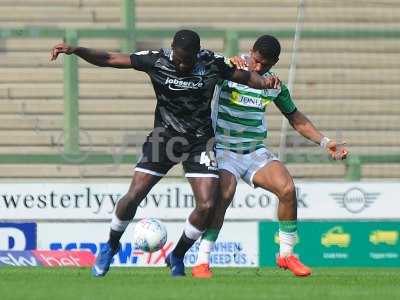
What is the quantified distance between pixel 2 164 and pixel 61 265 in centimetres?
159

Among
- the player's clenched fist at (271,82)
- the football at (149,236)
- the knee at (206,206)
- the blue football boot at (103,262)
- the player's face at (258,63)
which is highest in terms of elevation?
the player's face at (258,63)

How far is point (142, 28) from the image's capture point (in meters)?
15.0

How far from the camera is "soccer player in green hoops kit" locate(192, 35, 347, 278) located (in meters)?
10.4

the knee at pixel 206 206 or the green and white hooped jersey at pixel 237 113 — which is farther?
the green and white hooped jersey at pixel 237 113

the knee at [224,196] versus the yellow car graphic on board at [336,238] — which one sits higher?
the knee at [224,196]

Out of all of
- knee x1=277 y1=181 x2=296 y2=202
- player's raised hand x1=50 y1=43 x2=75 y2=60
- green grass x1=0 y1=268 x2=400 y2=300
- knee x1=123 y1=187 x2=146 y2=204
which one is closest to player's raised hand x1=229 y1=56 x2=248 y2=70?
knee x1=277 y1=181 x2=296 y2=202

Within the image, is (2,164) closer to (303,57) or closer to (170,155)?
(303,57)

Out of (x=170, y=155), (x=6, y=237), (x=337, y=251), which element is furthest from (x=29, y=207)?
(x=170, y=155)

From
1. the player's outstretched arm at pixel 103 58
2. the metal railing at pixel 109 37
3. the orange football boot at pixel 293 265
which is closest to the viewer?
the player's outstretched arm at pixel 103 58

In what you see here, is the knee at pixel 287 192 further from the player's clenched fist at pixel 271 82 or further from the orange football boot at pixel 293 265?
the player's clenched fist at pixel 271 82

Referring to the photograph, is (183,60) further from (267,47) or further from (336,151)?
(336,151)

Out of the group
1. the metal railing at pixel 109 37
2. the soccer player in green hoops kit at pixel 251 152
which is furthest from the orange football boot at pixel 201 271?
the metal railing at pixel 109 37

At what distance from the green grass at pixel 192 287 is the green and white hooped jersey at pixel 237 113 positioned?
3.81 ft

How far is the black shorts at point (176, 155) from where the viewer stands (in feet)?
32.9
